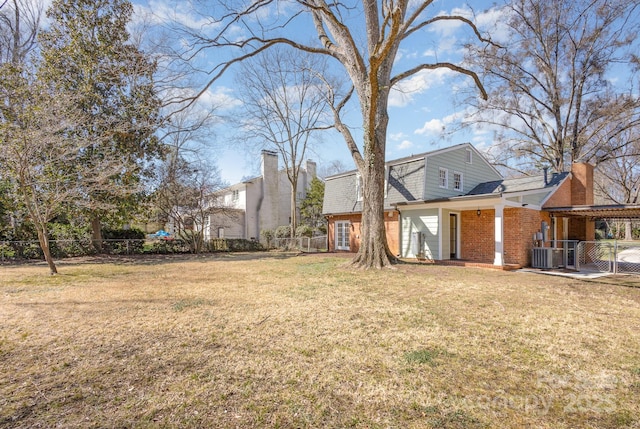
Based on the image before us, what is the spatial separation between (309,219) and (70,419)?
2552 cm

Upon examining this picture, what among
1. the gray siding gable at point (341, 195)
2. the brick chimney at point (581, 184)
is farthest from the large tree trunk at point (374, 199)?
the brick chimney at point (581, 184)

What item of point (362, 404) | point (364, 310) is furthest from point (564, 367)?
point (364, 310)

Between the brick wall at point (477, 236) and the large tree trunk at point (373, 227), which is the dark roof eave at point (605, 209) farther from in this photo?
the large tree trunk at point (373, 227)

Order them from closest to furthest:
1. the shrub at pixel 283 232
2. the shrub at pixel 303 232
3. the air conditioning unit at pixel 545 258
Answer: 1. the air conditioning unit at pixel 545 258
2. the shrub at pixel 303 232
3. the shrub at pixel 283 232

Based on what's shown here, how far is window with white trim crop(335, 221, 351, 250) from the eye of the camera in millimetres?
19156

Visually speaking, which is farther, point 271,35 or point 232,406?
point 271,35

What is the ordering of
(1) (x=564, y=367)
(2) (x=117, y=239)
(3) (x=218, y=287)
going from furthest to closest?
(2) (x=117, y=239) → (3) (x=218, y=287) → (1) (x=564, y=367)

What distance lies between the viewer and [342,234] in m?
19.5

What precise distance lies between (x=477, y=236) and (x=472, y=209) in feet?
3.89

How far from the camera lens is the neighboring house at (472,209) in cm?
1209

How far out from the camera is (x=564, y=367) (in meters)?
3.43

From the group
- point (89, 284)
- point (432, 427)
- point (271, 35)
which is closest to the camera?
point (432, 427)

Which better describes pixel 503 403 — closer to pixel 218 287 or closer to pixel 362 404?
pixel 362 404

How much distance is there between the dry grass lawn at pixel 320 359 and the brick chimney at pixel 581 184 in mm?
10002
